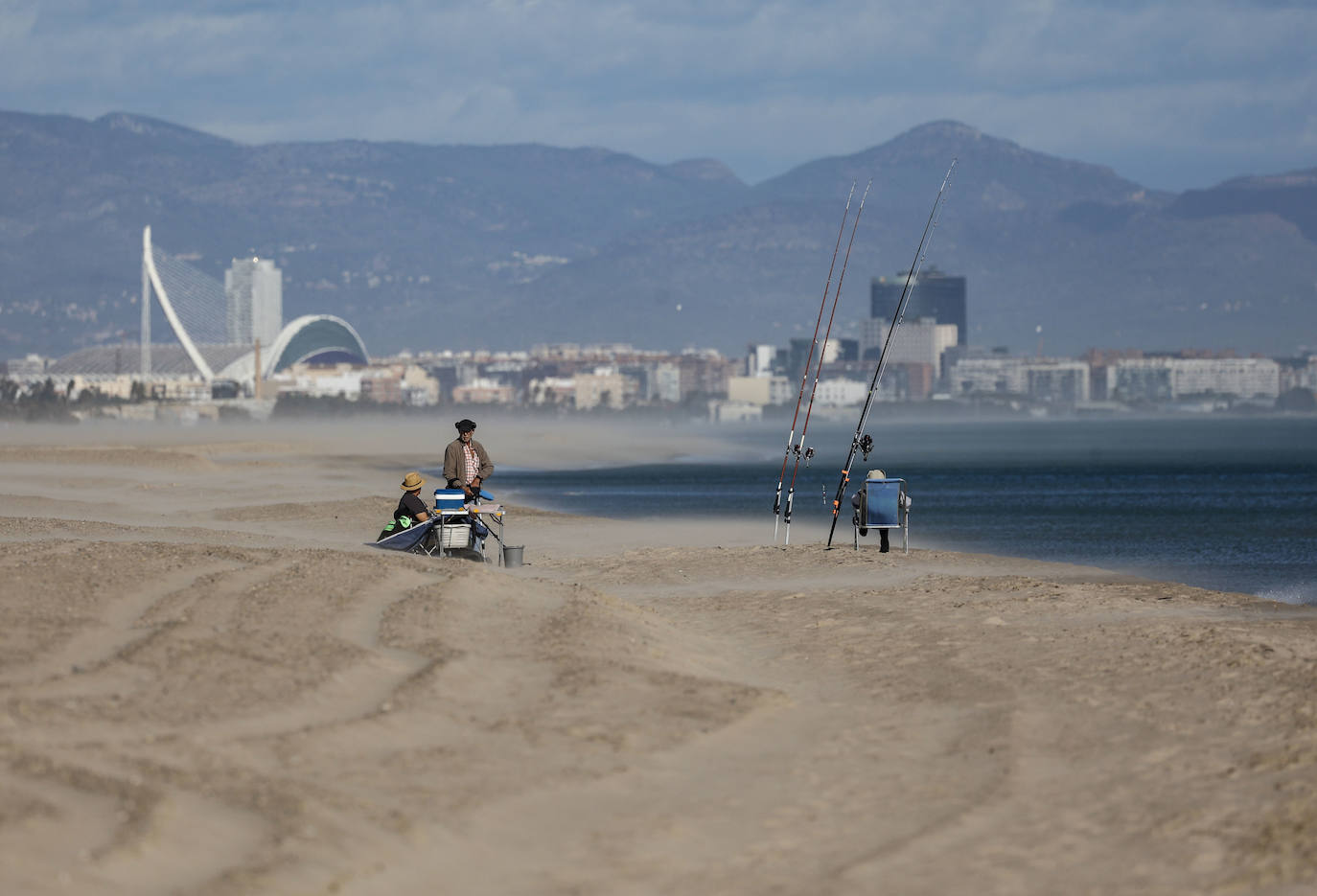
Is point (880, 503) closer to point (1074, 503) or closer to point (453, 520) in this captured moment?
point (453, 520)

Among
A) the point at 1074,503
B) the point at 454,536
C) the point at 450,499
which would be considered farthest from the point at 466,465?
the point at 1074,503

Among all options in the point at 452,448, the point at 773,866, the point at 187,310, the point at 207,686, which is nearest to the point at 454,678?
the point at 207,686

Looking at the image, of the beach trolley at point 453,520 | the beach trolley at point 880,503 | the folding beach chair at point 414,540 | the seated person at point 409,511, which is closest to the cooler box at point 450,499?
the beach trolley at point 453,520

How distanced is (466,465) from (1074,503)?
2558 centimetres

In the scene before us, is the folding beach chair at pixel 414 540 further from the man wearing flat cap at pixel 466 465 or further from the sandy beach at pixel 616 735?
the sandy beach at pixel 616 735

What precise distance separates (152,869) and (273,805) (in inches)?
29.8

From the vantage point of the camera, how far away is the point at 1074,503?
37.8 metres

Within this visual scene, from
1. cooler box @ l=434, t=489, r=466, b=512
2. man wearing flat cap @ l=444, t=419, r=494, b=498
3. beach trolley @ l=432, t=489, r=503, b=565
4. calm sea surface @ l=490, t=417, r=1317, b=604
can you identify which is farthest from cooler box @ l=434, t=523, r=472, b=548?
calm sea surface @ l=490, t=417, r=1317, b=604

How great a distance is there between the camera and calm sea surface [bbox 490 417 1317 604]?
2258cm

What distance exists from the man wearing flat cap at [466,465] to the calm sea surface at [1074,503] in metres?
7.42

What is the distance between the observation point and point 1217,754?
7.80 m

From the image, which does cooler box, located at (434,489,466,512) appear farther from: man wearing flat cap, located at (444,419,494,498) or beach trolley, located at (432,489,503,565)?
man wearing flat cap, located at (444,419,494,498)

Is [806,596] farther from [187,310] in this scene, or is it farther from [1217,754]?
[187,310]

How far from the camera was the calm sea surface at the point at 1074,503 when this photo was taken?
22.6m
